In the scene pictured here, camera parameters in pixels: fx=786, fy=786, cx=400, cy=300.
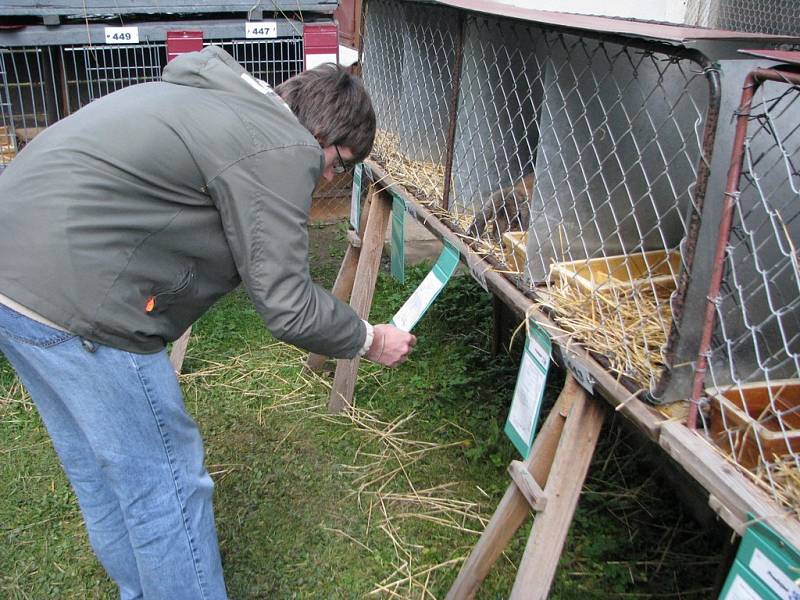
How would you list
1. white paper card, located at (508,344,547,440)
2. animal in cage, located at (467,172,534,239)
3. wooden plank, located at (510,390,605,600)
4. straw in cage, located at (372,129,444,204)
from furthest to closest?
straw in cage, located at (372,129,444,204) → animal in cage, located at (467,172,534,239) → white paper card, located at (508,344,547,440) → wooden plank, located at (510,390,605,600)

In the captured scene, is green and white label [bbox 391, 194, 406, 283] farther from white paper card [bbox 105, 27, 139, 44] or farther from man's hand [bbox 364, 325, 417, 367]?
white paper card [bbox 105, 27, 139, 44]

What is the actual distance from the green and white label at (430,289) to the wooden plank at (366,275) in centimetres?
70

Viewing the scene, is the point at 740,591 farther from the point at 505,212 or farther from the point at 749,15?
the point at 749,15

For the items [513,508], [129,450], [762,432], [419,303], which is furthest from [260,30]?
[762,432]

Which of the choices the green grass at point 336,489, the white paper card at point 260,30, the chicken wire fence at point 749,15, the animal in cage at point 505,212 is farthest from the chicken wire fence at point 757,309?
the chicken wire fence at point 749,15

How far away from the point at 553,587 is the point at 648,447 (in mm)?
862

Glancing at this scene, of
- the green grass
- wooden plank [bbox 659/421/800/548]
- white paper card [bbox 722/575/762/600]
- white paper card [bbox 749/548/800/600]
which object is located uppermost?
wooden plank [bbox 659/421/800/548]

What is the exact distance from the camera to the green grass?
8.85 feet

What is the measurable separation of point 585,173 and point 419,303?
783 mm

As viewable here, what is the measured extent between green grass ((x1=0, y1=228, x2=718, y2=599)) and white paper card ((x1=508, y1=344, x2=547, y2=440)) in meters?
0.83

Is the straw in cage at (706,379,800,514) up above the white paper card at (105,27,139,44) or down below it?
below

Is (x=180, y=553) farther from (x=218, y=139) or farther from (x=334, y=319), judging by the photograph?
(x=218, y=139)

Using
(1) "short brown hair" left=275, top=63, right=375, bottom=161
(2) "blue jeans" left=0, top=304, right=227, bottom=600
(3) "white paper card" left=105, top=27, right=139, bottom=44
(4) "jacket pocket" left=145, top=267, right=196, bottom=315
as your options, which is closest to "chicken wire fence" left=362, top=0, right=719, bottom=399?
(1) "short brown hair" left=275, top=63, right=375, bottom=161

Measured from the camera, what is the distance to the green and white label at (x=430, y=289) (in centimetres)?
254
